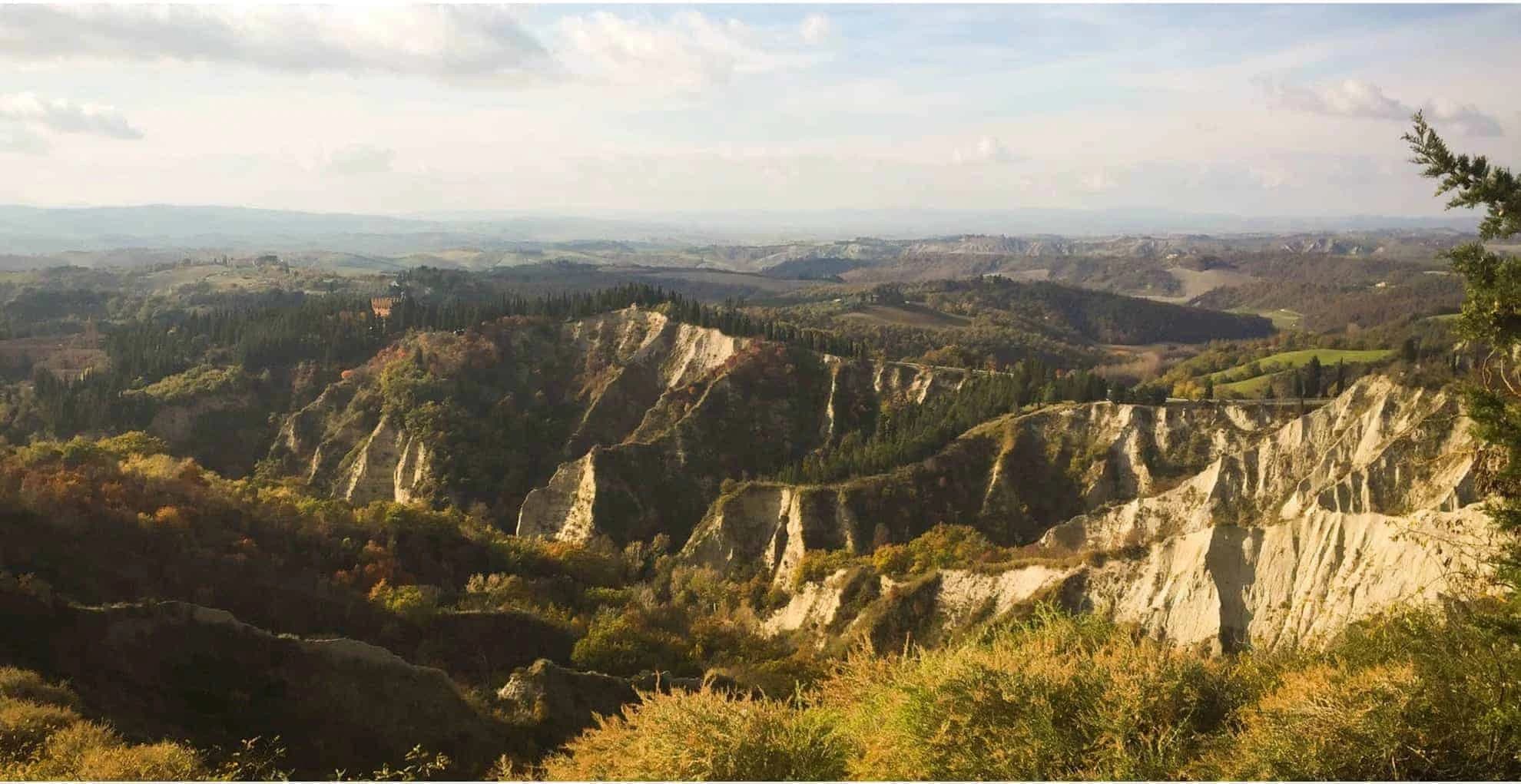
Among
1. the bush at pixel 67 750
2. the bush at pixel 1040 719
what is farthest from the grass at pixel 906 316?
the bush at pixel 1040 719

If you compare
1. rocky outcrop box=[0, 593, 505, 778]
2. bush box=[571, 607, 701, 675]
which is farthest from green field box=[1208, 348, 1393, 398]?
rocky outcrop box=[0, 593, 505, 778]

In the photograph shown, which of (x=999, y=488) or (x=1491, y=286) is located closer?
(x=1491, y=286)

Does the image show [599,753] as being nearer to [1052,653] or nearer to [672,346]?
[1052,653]

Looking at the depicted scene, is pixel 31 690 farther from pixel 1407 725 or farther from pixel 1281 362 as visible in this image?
pixel 1281 362

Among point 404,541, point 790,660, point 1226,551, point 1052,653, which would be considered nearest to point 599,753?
point 1052,653

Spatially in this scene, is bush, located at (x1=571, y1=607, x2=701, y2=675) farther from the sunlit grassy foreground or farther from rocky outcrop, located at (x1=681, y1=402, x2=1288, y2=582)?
rocky outcrop, located at (x1=681, y1=402, x2=1288, y2=582)

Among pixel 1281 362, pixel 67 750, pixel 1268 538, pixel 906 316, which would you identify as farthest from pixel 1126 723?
pixel 906 316

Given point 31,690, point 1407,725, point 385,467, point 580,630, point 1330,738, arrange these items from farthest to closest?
1. point 385,467
2. point 580,630
3. point 31,690
4. point 1330,738
5. point 1407,725
